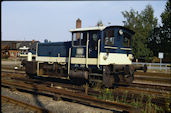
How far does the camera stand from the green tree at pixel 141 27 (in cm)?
3067

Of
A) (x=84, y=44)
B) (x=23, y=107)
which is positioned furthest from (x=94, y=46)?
(x=23, y=107)

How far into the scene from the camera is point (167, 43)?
1208 inches

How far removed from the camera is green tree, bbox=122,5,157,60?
101ft

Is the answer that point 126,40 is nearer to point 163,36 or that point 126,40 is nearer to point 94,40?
point 94,40

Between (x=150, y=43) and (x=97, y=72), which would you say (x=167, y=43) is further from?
(x=97, y=72)

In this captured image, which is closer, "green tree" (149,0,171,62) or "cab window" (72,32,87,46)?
"cab window" (72,32,87,46)

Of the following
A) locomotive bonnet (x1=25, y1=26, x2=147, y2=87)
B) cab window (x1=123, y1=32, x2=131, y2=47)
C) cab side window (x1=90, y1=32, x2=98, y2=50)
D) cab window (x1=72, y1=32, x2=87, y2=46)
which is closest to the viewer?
locomotive bonnet (x1=25, y1=26, x2=147, y2=87)

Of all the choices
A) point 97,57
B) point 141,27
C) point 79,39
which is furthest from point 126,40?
point 141,27

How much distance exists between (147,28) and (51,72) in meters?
27.7

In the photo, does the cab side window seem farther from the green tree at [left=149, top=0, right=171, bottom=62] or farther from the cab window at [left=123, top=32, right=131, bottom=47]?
the green tree at [left=149, top=0, right=171, bottom=62]

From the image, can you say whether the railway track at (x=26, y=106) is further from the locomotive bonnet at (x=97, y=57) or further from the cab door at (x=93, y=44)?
the cab door at (x=93, y=44)

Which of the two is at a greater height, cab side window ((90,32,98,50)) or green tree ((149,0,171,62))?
green tree ((149,0,171,62))

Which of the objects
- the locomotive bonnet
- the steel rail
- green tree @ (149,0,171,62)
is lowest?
the steel rail

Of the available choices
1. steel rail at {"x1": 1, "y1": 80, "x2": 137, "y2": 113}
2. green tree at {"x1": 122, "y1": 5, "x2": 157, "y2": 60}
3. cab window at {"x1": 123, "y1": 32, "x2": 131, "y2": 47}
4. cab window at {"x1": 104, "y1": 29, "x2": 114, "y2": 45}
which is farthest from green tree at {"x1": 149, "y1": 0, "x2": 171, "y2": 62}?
steel rail at {"x1": 1, "y1": 80, "x2": 137, "y2": 113}
